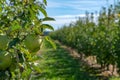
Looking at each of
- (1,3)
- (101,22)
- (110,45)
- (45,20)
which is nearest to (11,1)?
(1,3)

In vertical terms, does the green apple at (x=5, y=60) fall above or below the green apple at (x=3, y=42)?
below

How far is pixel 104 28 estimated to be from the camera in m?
12.3

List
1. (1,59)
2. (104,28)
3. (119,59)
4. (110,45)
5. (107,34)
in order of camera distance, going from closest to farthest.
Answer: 1. (1,59)
2. (119,59)
3. (110,45)
4. (107,34)
5. (104,28)

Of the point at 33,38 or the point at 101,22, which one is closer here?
the point at 33,38

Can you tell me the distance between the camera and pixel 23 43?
147 centimetres

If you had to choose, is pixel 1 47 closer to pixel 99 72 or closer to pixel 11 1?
pixel 11 1

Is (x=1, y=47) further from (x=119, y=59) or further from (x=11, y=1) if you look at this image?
(x=119, y=59)

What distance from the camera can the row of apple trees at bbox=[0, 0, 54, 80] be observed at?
56.2 inches

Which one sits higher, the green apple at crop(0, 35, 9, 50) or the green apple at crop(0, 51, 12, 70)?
the green apple at crop(0, 35, 9, 50)

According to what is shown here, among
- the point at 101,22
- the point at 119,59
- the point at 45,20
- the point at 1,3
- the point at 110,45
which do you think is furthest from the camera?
the point at 101,22

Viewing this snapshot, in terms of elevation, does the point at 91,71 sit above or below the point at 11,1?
below

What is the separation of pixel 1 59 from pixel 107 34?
10.1 metres

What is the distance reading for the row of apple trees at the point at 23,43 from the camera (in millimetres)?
1428

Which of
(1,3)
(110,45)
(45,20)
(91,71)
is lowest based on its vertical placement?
(91,71)
